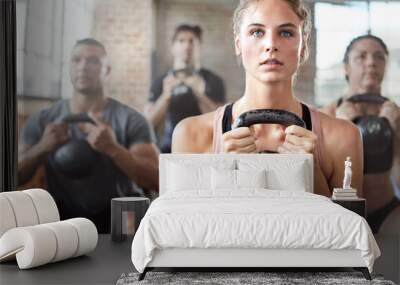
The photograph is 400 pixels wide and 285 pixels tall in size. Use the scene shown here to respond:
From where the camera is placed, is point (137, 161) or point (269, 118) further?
point (137, 161)

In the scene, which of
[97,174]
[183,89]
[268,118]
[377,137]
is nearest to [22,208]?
[97,174]

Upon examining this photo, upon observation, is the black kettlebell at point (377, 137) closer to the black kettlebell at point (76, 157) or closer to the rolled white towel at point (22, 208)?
the black kettlebell at point (76, 157)

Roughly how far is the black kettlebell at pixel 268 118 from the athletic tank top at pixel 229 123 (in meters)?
0.10

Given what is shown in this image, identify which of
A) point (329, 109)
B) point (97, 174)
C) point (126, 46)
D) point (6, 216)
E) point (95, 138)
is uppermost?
point (126, 46)

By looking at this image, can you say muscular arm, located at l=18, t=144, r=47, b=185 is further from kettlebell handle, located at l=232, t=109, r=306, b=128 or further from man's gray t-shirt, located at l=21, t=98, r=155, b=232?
kettlebell handle, located at l=232, t=109, r=306, b=128

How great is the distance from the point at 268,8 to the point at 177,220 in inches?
123

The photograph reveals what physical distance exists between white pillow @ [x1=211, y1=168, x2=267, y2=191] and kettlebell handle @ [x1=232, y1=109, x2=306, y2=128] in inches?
34.3

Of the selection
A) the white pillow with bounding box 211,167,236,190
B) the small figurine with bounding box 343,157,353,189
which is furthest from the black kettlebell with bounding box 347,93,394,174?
the white pillow with bounding box 211,167,236,190

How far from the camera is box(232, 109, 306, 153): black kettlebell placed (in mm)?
6926

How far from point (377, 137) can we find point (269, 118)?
120 cm

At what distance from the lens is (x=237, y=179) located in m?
6.19

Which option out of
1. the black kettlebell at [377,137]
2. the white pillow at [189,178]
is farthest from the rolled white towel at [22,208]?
the black kettlebell at [377,137]

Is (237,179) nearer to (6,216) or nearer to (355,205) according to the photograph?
(355,205)

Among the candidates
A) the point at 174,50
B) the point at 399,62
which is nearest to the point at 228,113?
the point at 174,50
